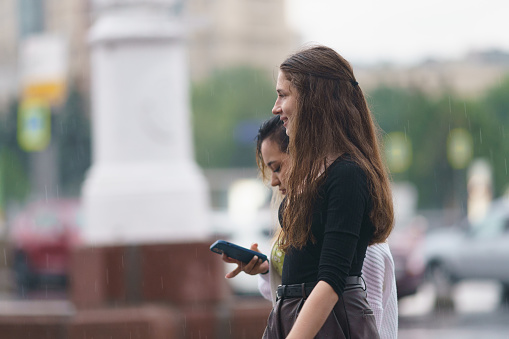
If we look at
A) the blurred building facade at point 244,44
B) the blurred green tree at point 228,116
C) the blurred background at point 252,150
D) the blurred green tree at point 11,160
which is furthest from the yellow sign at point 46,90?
the blurred building facade at point 244,44

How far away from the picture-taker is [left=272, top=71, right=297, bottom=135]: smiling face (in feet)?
8.64

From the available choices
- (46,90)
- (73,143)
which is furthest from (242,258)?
(73,143)

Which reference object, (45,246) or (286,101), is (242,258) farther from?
(45,246)

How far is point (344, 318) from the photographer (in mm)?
2496

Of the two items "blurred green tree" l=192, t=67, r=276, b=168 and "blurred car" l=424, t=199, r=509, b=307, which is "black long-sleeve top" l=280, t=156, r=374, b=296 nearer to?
"blurred car" l=424, t=199, r=509, b=307

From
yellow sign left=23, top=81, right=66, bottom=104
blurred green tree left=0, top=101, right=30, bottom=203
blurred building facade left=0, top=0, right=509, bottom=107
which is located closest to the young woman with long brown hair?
yellow sign left=23, top=81, right=66, bottom=104

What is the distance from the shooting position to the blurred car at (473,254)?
51.9ft

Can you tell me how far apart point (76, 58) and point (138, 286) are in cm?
9145

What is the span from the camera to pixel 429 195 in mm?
63750

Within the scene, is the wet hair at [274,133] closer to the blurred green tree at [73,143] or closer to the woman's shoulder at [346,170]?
the woman's shoulder at [346,170]

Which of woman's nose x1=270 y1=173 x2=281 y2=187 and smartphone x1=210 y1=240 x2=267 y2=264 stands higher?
woman's nose x1=270 y1=173 x2=281 y2=187

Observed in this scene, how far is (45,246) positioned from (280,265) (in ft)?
48.8

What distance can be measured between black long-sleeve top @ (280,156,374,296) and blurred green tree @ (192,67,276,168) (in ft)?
215

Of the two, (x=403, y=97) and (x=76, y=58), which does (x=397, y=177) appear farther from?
(x=76, y=58)
